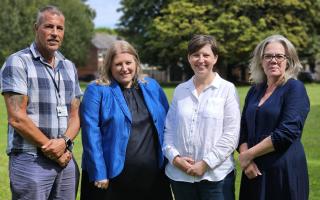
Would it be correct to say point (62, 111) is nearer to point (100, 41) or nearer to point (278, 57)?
point (278, 57)

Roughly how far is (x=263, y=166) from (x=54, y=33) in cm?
217

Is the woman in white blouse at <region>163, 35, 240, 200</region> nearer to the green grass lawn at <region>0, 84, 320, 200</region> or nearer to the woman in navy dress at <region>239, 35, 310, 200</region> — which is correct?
the woman in navy dress at <region>239, 35, 310, 200</region>

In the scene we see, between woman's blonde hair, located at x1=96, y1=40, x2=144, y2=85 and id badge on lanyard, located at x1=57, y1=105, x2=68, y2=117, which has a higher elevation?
woman's blonde hair, located at x1=96, y1=40, x2=144, y2=85

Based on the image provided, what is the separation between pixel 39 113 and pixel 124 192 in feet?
3.75

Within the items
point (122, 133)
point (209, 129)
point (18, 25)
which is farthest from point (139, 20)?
point (209, 129)

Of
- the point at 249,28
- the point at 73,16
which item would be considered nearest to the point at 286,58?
the point at 249,28

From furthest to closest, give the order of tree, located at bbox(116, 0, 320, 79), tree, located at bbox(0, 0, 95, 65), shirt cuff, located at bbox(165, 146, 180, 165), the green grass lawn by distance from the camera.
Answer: tree, located at bbox(0, 0, 95, 65)
tree, located at bbox(116, 0, 320, 79)
the green grass lawn
shirt cuff, located at bbox(165, 146, 180, 165)

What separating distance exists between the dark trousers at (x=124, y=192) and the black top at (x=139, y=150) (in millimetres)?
48

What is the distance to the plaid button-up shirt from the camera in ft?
13.7

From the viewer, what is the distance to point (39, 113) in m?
4.30

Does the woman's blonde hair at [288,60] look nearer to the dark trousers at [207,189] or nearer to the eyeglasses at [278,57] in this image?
the eyeglasses at [278,57]

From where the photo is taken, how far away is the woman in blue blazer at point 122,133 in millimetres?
4605

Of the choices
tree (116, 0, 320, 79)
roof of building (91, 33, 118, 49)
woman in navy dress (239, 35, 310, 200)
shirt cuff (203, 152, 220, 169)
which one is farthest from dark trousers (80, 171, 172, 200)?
roof of building (91, 33, 118, 49)

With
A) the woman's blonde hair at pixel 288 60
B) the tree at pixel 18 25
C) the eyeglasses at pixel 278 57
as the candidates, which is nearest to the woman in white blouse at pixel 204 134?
the woman's blonde hair at pixel 288 60
